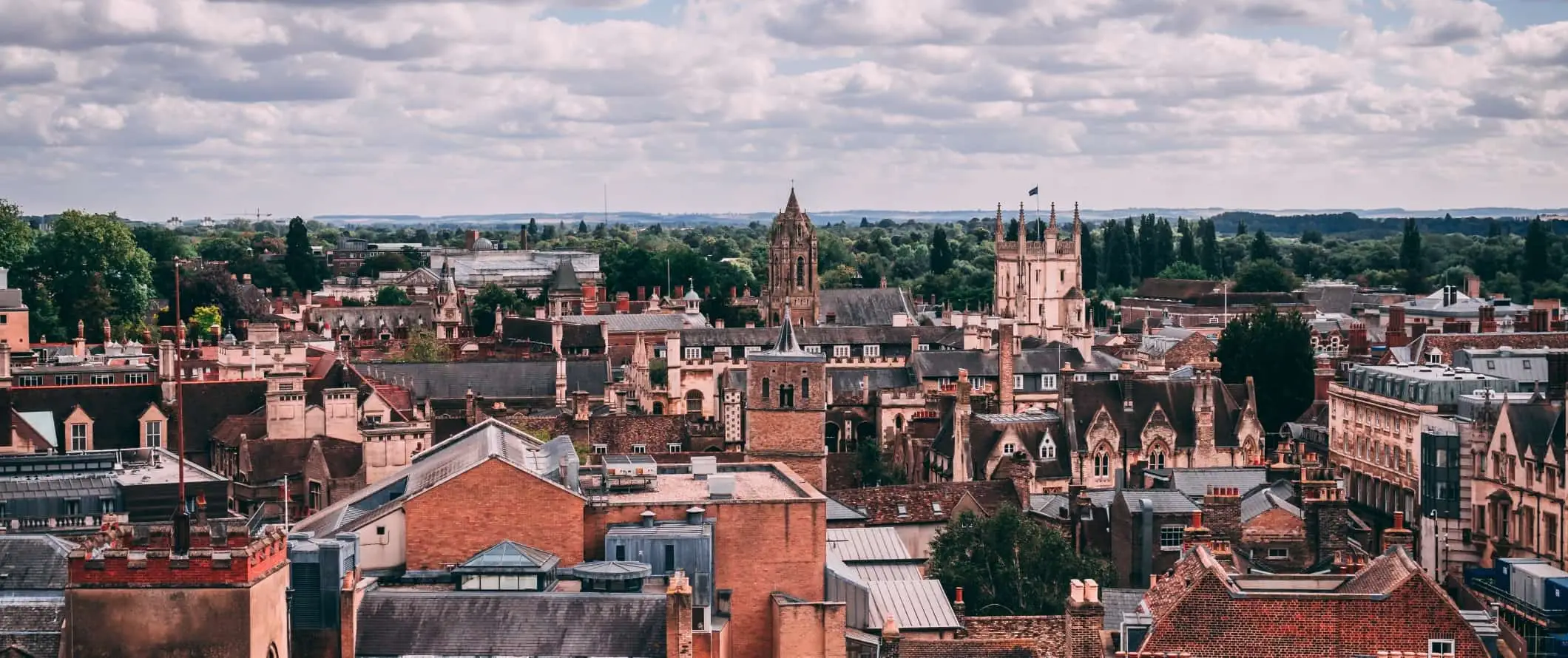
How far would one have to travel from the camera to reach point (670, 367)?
104 meters

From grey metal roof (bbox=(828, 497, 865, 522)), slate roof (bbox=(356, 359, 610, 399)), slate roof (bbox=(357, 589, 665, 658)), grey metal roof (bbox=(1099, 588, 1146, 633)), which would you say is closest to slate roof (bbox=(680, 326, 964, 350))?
slate roof (bbox=(356, 359, 610, 399))

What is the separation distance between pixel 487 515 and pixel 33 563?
8.41 m

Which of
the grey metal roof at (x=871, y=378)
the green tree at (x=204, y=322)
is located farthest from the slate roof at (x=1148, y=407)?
the green tree at (x=204, y=322)

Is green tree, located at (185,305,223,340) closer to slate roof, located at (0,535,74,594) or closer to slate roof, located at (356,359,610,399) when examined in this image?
slate roof, located at (356,359,610,399)

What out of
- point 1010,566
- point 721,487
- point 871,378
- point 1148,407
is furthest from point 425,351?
point 721,487

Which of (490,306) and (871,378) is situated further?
(490,306)

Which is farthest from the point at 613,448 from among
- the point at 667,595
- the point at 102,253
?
the point at 102,253

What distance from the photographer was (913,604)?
164 ft

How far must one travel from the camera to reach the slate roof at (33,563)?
39.4m

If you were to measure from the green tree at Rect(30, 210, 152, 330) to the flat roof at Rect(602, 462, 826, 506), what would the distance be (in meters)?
93.2

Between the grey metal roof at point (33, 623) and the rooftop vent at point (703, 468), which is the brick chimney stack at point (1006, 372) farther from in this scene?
the grey metal roof at point (33, 623)

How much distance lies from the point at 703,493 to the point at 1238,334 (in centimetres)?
Answer: 6621

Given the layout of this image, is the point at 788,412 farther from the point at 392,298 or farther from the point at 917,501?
the point at 392,298

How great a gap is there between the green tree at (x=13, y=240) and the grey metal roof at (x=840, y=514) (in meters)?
88.3
